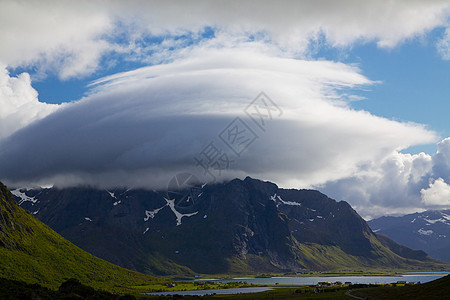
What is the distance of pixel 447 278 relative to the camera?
16900 cm

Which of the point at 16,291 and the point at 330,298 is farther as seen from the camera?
the point at 330,298

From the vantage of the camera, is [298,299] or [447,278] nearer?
[447,278]

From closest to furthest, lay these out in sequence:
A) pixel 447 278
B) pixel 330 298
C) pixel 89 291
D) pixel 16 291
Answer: pixel 16 291 → pixel 89 291 → pixel 447 278 → pixel 330 298

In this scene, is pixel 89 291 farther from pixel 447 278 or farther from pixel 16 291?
pixel 447 278

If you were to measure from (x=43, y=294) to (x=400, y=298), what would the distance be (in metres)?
127

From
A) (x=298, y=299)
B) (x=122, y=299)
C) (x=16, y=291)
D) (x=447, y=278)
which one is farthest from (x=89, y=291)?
(x=447, y=278)

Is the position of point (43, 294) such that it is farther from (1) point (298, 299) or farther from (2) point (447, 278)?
(2) point (447, 278)

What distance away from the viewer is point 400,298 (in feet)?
529

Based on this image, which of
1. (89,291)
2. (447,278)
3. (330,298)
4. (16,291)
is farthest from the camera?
(330,298)

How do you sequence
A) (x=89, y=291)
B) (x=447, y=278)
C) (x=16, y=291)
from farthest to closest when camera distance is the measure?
(x=447, y=278) → (x=89, y=291) → (x=16, y=291)

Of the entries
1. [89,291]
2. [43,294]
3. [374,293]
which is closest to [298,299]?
[374,293]

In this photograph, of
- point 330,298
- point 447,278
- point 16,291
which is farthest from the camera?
point 330,298

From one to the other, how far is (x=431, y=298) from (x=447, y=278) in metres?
29.6

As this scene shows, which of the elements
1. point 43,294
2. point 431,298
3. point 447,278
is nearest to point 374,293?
point 447,278
